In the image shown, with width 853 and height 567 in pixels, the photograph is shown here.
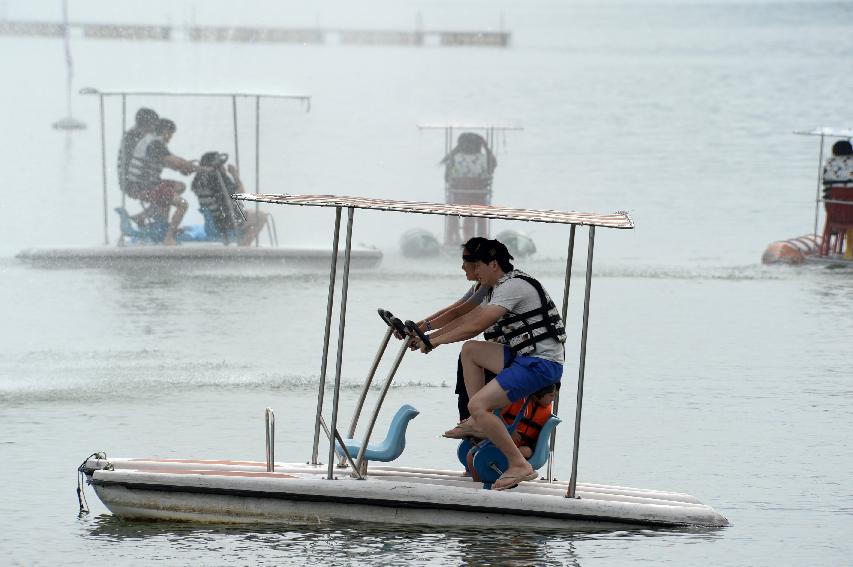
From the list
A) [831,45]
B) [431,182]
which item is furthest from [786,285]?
[831,45]

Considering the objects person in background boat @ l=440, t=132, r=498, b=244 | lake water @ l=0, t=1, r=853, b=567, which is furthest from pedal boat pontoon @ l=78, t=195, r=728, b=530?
person in background boat @ l=440, t=132, r=498, b=244

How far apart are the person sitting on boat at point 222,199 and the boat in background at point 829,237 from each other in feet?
26.8

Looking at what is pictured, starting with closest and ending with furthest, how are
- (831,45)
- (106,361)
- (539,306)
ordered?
(539,306)
(106,361)
(831,45)

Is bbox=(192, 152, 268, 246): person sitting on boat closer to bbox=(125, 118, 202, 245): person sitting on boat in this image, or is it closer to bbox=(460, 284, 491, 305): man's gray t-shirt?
bbox=(125, 118, 202, 245): person sitting on boat

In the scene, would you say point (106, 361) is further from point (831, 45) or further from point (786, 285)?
point (831, 45)

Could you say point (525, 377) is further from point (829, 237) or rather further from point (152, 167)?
point (829, 237)

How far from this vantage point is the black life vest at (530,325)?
33.3 feet

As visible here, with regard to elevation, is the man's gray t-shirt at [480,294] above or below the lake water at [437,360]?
above

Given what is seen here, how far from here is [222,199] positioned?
915 inches

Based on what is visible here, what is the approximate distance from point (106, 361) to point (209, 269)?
22.3ft

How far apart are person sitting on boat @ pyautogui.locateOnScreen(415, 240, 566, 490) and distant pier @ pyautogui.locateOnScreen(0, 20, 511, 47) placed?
396ft

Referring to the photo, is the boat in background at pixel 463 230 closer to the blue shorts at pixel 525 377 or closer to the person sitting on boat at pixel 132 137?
the person sitting on boat at pixel 132 137

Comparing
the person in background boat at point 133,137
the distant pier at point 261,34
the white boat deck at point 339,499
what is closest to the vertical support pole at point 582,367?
the white boat deck at point 339,499

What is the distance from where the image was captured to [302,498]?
10297mm
